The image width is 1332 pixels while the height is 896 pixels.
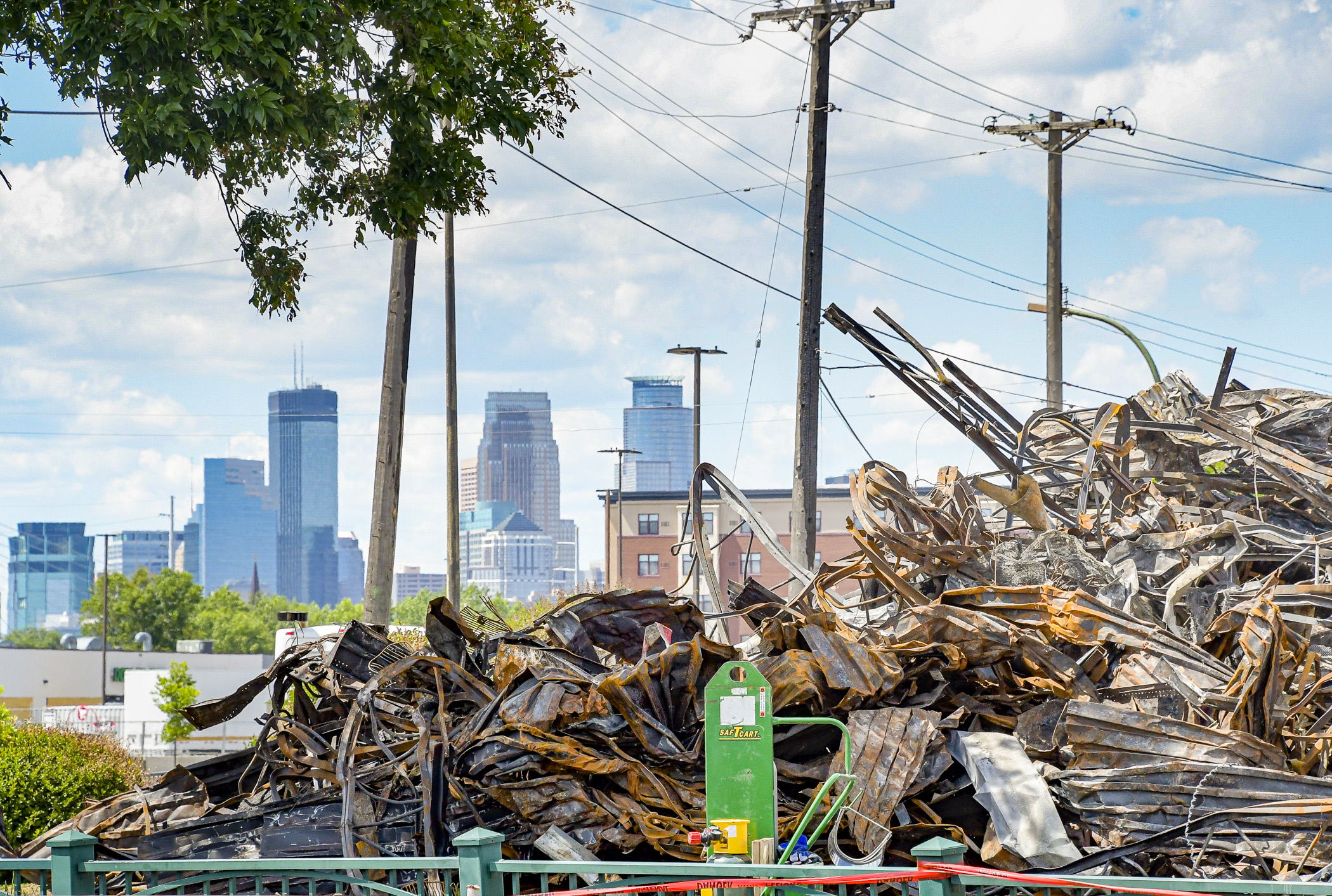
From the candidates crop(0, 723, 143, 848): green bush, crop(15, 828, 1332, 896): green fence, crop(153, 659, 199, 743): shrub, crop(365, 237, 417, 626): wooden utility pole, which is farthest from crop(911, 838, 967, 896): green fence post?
crop(153, 659, 199, 743): shrub

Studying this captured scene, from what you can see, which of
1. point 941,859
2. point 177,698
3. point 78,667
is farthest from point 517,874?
point 78,667

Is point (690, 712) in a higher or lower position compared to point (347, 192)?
lower

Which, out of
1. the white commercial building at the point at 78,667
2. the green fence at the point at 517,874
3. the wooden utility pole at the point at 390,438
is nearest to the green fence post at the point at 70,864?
the green fence at the point at 517,874

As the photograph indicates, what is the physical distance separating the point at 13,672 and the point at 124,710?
29.8 m

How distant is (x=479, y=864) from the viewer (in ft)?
16.0

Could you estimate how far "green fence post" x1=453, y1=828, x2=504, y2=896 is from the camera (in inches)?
192

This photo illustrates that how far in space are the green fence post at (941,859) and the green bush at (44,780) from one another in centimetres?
946

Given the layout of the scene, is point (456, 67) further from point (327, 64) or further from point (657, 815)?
point (657, 815)

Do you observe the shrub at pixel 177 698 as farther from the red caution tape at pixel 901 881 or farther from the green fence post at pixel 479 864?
the red caution tape at pixel 901 881

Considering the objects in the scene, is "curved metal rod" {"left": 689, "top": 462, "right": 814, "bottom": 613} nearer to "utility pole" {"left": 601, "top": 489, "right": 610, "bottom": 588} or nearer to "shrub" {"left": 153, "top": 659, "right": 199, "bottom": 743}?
"shrub" {"left": 153, "top": 659, "right": 199, "bottom": 743}

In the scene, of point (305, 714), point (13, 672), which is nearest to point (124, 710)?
point (13, 672)

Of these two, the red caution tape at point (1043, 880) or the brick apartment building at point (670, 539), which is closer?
the red caution tape at point (1043, 880)

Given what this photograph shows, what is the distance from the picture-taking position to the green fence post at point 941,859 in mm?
4191

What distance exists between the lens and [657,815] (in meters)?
7.13
